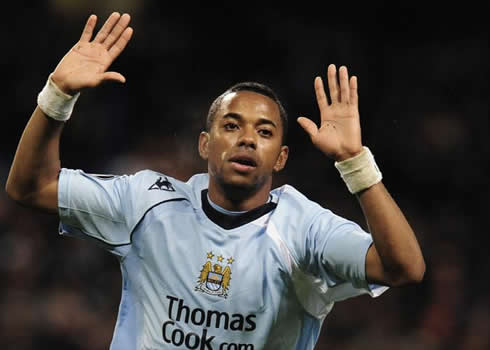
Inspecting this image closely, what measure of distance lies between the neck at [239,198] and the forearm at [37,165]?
25.2 inches

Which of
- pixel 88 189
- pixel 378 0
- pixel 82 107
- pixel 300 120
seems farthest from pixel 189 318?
pixel 378 0

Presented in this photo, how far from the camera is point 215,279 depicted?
3.05m

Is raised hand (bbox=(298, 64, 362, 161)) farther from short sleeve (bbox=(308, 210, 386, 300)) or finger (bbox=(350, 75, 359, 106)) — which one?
short sleeve (bbox=(308, 210, 386, 300))

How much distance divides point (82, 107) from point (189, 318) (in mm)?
4719

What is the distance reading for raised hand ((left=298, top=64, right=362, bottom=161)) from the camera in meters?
2.85

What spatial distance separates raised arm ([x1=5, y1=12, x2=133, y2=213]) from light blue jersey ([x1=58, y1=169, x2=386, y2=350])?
0.08m

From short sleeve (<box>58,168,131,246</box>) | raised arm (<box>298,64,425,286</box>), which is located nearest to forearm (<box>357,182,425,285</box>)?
raised arm (<box>298,64,425,286</box>)

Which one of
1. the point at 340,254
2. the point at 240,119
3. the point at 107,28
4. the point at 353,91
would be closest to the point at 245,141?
the point at 240,119

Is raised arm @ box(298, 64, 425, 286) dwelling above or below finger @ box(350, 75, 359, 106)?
below

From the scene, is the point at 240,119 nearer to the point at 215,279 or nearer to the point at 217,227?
the point at 217,227

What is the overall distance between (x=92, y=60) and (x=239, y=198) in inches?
30.8

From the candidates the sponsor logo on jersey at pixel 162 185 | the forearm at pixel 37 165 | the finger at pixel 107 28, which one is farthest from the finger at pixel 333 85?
the forearm at pixel 37 165

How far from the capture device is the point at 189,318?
3.04 metres

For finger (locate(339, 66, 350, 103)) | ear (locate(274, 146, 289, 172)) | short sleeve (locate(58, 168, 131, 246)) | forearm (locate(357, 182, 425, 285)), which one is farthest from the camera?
ear (locate(274, 146, 289, 172))
